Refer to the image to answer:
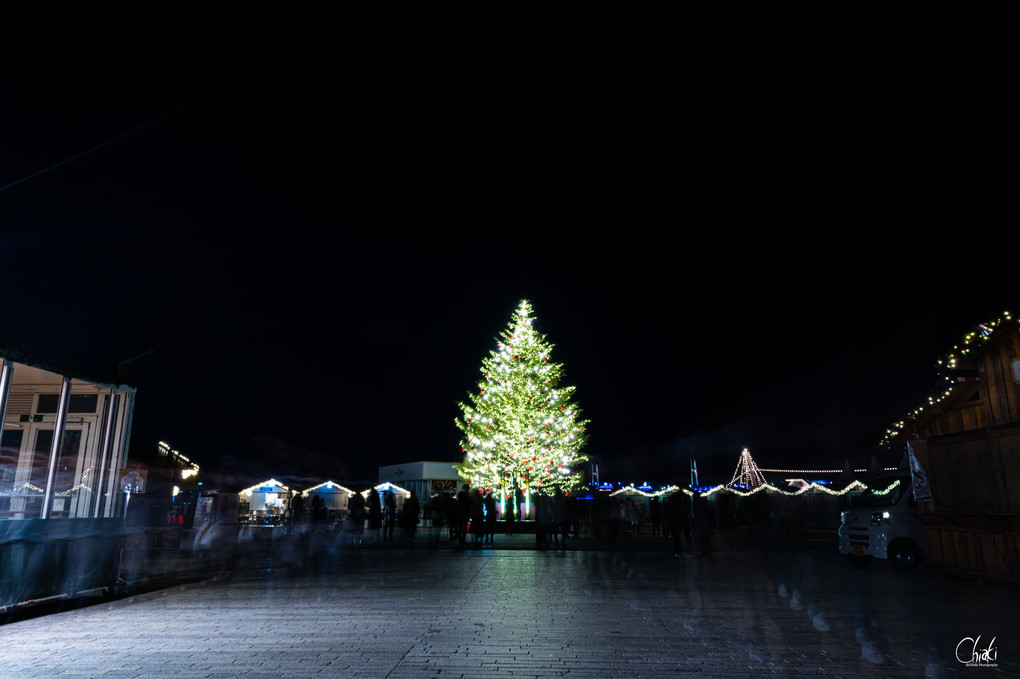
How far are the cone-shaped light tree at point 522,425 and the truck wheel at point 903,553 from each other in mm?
20005

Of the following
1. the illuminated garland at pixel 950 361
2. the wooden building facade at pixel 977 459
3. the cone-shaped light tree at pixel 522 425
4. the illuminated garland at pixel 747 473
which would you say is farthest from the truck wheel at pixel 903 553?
the illuminated garland at pixel 747 473

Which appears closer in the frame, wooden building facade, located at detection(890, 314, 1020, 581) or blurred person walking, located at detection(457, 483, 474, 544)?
wooden building facade, located at detection(890, 314, 1020, 581)

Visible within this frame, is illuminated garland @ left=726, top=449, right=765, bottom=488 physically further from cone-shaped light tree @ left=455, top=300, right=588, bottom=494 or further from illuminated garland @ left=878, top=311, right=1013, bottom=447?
illuminated garland @ left=878, top=311, right=1013, bottom=447

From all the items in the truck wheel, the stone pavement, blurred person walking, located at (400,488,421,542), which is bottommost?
the stone pavement

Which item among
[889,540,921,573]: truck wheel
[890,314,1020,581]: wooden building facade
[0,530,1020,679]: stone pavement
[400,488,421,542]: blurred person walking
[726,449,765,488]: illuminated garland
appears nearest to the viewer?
[0,530,1020,679]: stone pavement

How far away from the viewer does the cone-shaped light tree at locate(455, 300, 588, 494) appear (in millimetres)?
33438

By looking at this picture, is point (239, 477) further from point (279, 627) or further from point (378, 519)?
point (279, 627)

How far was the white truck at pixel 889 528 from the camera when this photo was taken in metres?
14.0

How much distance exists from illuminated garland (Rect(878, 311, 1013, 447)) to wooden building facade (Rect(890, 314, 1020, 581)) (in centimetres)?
2

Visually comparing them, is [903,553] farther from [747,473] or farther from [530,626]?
[747,473]

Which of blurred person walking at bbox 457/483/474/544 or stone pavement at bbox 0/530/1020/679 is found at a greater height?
blurred person walking at bbox 457/483/474/544

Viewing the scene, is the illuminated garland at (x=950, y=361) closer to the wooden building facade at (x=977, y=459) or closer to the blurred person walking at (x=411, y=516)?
the wooden building facade at (x=977, y=459)

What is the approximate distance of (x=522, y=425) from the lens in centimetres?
3353

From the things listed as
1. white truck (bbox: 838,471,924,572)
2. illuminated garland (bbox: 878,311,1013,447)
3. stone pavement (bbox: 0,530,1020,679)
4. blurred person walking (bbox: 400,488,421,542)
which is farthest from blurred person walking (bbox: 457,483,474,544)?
illuminated garland (bbox: 878,311,1013,447)
